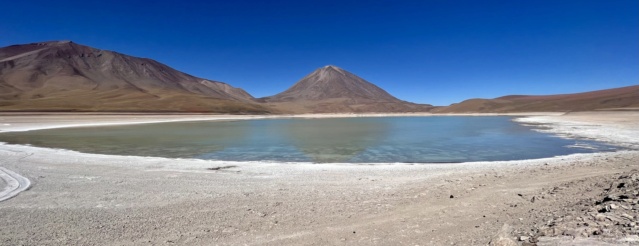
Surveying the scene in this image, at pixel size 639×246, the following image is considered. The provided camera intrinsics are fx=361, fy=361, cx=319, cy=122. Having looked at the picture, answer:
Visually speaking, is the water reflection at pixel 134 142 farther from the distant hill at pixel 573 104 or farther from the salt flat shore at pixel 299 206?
the distant hill at pixel 573 104

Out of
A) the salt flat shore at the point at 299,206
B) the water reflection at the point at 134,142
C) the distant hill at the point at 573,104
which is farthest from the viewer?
the distant hill at the point at 573,104

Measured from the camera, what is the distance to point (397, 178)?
9.50 metres

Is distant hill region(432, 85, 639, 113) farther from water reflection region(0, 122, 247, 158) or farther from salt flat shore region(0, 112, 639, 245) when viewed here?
salt flat shore region(0, 112, 639, 245)

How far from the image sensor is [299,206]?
Answer: 6.73 metres

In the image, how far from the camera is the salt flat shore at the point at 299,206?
5.07 meters

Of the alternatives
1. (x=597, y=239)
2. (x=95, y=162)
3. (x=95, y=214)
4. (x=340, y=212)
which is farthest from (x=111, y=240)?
(x=95, y=162)

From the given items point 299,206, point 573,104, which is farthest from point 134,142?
point 573,104

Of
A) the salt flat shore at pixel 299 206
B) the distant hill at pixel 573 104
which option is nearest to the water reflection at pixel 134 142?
the salt flat shore at pixel 299 206

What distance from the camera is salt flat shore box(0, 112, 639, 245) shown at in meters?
5.07

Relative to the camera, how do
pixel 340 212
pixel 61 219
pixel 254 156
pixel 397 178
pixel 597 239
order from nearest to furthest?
1. pixel 597 239
2. pixel 61 219
3. pixel 340 212
4. pixel 397 178
5. pixel 254 156

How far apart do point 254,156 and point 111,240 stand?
10.6 m

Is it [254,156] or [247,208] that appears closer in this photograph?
[247,208]

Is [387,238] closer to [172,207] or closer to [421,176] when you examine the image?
[172,207]

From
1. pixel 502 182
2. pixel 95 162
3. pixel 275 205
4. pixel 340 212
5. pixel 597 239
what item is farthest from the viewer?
pixel 95 162
